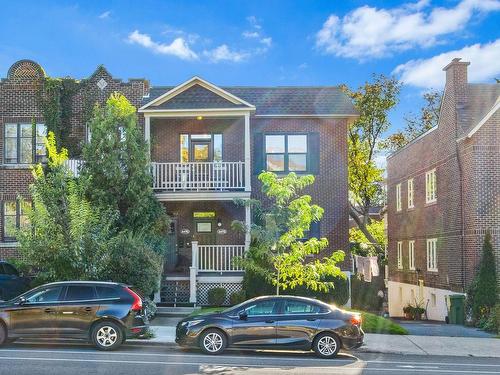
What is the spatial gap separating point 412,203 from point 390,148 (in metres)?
12.8

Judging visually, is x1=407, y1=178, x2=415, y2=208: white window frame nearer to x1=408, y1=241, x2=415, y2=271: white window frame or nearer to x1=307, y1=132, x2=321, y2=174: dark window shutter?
x1=408, y1=241, x2=415, y2=271: white window frame

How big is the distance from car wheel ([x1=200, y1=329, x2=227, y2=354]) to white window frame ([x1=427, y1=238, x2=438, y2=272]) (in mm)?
15373

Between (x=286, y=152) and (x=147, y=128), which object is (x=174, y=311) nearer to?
(x=147, y=128)

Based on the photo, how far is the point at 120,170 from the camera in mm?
21750

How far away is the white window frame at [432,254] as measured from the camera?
90.9ft

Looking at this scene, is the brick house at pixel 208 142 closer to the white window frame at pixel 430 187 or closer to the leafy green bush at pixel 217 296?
the leafy green bush at pixel 217 296

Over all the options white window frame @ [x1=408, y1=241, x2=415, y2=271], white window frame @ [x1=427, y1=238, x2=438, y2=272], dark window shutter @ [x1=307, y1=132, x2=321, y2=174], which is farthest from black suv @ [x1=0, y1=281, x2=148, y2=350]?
white window frame @ [x1=408, y1=241, x2=415, y2=271]

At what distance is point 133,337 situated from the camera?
49.1 feet

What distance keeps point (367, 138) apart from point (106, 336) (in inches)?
1188

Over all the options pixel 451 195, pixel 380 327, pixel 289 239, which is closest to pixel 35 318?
pixel 289 239

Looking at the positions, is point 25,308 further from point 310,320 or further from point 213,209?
point 213,209

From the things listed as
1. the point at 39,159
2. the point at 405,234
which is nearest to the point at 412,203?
the point at 405,234

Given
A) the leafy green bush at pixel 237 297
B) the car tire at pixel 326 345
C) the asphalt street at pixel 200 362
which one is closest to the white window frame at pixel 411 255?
the leafy green bush at pixel 237 297

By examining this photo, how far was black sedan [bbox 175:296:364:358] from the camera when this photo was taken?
14539 mm
